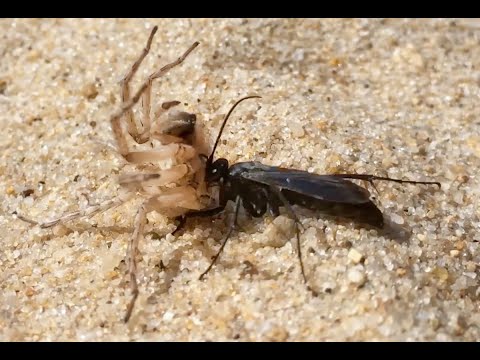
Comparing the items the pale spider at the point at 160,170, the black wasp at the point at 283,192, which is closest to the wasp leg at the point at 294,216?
the black wasp at the point at 283,192

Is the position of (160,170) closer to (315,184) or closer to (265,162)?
(265,162)

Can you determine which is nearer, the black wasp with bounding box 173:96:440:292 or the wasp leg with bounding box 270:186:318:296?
the wasp leg with bounding box 270:186:318:296

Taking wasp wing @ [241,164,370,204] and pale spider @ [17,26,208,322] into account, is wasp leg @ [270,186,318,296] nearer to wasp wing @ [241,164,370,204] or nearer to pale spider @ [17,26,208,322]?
wasp wing @ [241,164,370,204]

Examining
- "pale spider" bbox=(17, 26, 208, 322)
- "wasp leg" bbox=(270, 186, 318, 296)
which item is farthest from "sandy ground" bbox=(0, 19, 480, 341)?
"pale spider" bbox=(17, 26, 208, 322)

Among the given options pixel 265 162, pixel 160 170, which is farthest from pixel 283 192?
pixel 160 170

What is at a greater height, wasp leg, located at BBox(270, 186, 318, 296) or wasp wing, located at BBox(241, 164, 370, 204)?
wasp wing, located at BBox(241, 164, 370, 204)
